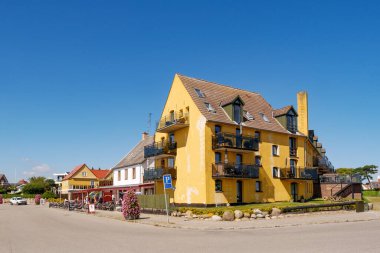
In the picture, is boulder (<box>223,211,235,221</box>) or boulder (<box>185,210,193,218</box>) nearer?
boulder (<box>223,211,235,221</box>)

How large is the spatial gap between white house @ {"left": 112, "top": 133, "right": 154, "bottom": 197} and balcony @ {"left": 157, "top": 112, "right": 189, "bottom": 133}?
710cm

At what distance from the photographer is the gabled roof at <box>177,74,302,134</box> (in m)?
37.5

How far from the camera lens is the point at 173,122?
126 ft

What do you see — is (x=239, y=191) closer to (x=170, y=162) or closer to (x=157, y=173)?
(x=170, y=162)

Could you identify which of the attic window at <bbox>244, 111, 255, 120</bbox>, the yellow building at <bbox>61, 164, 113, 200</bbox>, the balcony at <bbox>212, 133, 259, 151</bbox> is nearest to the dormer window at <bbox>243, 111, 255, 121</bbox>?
the attic window at <bbox>244, 111, 255, 120</bbox>

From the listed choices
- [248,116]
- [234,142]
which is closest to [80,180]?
[248,116]

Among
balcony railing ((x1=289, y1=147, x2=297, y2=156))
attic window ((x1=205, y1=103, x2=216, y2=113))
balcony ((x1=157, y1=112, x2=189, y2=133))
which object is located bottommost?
balcony railing ((x1=289, y1=147, x2=297, y2=156))

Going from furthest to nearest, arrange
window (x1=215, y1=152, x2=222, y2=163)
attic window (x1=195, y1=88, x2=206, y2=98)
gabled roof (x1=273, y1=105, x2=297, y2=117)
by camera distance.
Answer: gabled roof (x1=273, y1=105, x2=297, y2=117)
attic window (x1=195, y1=88, x2=206, y2=98)
window (x1=215, y1=152, x2=222, y2=163)

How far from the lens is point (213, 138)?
118 ft

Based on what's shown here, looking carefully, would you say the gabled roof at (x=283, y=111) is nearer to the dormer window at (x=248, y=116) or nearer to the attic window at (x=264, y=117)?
the attic window at (x=264, y=117)

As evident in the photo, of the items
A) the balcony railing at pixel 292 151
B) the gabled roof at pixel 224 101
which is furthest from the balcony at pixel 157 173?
the balcony railing at pixel 292 151

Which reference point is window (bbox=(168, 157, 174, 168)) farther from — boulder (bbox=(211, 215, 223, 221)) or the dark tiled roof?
boulder (bbox=(211, 215, 223, 221))

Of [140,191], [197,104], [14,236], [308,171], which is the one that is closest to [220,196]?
[197,104]

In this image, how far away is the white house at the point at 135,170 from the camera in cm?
4831
